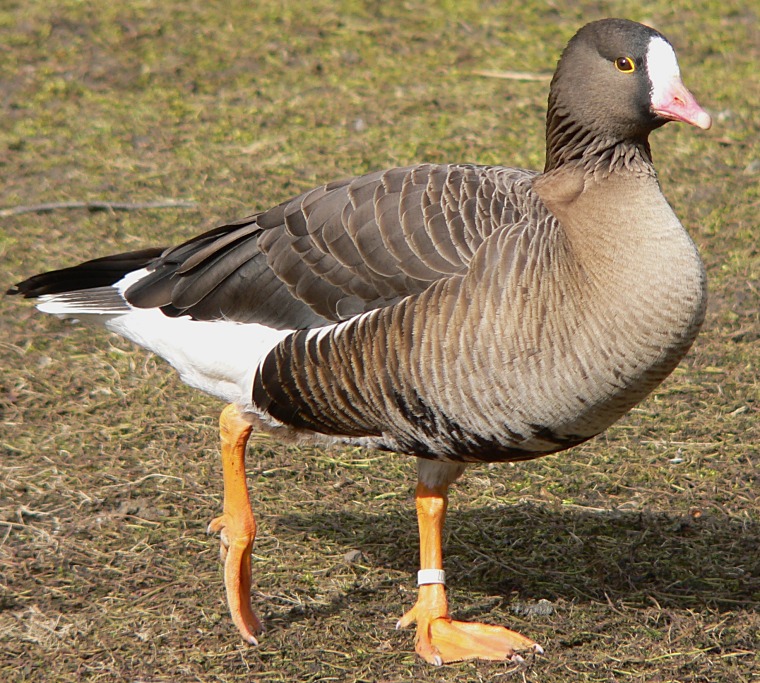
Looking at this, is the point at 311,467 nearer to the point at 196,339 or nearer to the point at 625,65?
the point at 196,339

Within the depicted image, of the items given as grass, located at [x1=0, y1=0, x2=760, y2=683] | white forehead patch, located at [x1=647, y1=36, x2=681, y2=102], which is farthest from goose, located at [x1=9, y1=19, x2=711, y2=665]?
grass, located at [x1=0, y1=0, x2=760, y2=683]

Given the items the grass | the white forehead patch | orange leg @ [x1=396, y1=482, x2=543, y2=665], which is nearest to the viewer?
the white forehead patch

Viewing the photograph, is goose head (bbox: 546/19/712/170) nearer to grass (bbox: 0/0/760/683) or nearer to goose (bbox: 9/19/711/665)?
goose (bbox: 9/19/711/665)

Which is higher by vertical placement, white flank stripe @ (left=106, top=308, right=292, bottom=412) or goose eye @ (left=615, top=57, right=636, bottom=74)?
goose eye @ (left=615, top=57, right=636, bottom=74)

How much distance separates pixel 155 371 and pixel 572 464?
248cm

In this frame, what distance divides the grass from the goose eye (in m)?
2.22

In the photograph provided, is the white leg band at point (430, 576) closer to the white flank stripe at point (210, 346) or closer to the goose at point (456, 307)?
the goose at point (456, 307)

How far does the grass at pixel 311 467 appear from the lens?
4598 millimetres

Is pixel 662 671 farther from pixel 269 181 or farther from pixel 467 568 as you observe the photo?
pixel 269 181

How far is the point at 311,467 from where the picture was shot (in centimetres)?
582

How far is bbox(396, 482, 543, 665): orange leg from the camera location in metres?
4.47

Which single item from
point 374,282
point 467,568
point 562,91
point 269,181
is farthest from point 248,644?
point 269,181

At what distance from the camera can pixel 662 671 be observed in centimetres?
438

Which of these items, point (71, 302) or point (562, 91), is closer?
point (562, 91)
